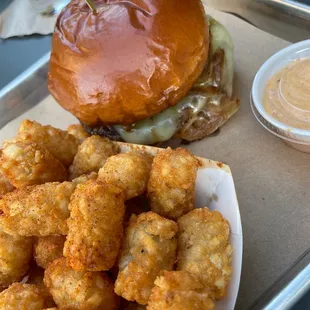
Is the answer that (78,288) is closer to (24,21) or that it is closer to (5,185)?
(5,185)

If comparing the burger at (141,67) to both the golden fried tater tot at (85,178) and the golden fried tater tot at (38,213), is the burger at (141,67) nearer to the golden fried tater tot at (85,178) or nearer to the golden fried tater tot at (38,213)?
the golden fried tater tot at (85,178)

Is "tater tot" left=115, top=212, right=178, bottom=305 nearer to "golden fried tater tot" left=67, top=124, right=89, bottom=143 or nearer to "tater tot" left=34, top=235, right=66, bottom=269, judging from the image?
"tater tot" left=34, top=235, right=66, bottom=269

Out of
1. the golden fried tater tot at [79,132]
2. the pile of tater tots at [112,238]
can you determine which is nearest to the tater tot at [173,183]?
the pile of tater tots at [112,238]

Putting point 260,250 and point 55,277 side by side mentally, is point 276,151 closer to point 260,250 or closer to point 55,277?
A: point 260,250

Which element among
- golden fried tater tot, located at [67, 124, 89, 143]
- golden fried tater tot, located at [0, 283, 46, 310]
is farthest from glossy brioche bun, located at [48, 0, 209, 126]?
golden fried tater tot, located at [0, 283, 46, 310]

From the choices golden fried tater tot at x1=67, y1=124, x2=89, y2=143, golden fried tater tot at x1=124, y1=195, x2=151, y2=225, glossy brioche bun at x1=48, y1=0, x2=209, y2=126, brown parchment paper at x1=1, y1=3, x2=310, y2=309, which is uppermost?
Result: glossy brioche bun at x1=48, y1=0, x2=209, y2=126
